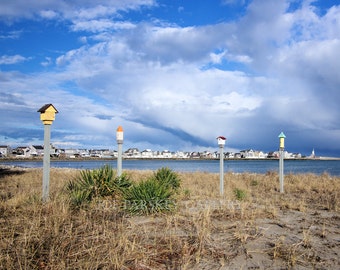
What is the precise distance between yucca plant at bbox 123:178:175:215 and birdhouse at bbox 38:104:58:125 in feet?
9.15

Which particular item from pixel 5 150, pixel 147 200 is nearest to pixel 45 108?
pixel 147 200

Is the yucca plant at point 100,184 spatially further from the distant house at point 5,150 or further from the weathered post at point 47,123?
the distant house at point 5,150

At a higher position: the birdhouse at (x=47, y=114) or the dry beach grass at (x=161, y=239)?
the birdhouse at (x=47, y=114)

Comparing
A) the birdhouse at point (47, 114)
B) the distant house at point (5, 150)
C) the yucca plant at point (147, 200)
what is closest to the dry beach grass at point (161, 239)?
the yucca plant at point (147, 200)

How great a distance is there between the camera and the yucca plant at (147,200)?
7684 mm

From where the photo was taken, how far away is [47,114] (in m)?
8.63

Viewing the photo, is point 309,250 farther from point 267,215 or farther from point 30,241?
point 30,241

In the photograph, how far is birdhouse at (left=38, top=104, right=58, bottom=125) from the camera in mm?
8609

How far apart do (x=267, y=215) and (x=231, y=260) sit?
11.3ft

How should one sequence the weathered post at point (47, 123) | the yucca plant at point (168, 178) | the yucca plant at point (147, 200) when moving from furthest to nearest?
the yucca plant at point (168, 178) → the weathered post at point (47, 123) → the yucca plant at point (147, 200)

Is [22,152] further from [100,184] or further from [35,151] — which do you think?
[100,184]

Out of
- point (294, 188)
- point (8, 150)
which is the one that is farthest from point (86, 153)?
point (294, 188)

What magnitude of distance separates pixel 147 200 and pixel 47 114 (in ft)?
11.6

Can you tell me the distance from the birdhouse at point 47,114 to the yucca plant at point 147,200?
2.79 m
